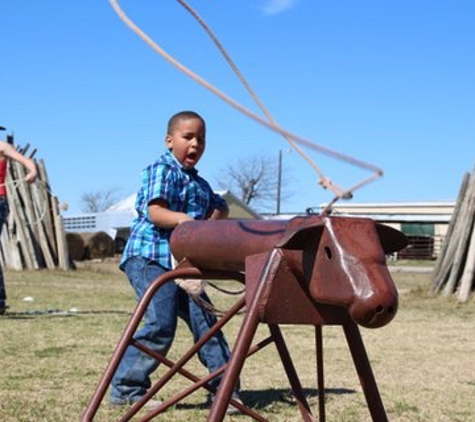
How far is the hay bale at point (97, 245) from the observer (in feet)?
Answer: 119

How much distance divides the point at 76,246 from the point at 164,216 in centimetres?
3117

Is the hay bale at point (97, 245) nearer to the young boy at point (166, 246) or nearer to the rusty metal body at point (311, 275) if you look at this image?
the young boy at point (166, 246)

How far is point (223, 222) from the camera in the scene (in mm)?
3004

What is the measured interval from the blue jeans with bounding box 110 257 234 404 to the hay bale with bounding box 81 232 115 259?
31.5 metres

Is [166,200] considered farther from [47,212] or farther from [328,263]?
[47,212]

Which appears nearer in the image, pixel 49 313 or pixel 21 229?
pixel 49 313

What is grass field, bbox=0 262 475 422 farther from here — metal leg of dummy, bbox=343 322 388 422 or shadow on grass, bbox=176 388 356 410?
metal leg of dummy, bbox=343 322 388 422

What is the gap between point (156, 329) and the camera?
4.69 meters

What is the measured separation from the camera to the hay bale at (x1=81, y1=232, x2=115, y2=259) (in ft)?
119

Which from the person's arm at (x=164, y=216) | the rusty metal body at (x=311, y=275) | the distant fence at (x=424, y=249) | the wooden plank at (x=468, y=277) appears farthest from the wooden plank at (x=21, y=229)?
the distant fence at (x=424, y=249)

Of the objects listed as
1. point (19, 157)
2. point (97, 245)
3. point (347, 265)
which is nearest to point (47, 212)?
point (19, 157)

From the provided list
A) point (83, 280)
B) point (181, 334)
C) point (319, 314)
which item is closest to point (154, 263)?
point (319, 314)

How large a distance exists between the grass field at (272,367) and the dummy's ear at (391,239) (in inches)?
79.3

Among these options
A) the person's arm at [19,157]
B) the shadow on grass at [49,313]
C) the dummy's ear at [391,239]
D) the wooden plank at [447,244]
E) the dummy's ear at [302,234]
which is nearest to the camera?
the dummy's ear at [302,234]
